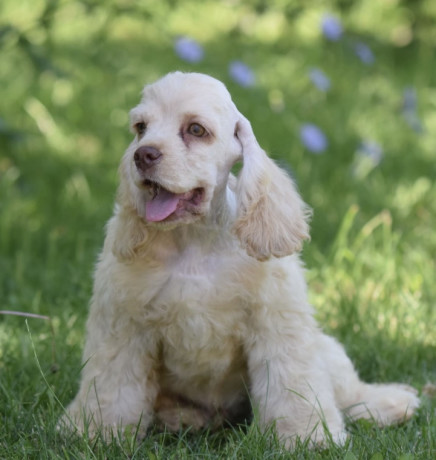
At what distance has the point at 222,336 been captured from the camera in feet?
11.0

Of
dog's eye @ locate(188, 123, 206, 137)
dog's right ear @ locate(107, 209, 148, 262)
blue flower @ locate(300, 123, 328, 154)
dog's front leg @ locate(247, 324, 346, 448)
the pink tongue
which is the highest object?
dog's eye @ locate(188, 123, 206, 137)

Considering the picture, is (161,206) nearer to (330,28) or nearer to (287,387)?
(287,387)

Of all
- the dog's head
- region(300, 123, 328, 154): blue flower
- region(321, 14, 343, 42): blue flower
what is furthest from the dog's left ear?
region(321, 14, 343, 42): blue flower

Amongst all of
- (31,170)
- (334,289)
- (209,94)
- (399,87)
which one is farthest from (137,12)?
(399,87)

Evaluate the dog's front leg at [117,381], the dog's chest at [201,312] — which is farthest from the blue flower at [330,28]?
the dog's front leg at [117,381]

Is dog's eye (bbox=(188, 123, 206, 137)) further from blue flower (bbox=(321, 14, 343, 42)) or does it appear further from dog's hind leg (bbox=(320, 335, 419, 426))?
blue flower (bbox=(321, 14, 343, 42))

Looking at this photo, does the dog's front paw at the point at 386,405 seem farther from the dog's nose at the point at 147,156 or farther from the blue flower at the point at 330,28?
the blue flower at the point at 330,28

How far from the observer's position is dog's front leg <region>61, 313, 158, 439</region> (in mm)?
3420

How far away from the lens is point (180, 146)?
3162mm

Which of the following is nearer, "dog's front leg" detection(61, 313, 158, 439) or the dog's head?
the dog's head

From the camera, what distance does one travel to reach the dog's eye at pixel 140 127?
3.29m

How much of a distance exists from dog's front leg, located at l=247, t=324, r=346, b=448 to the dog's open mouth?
1.65ft

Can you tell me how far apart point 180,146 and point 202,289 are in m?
0.50

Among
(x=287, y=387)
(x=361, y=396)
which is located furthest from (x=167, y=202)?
(x=361, y=396)
